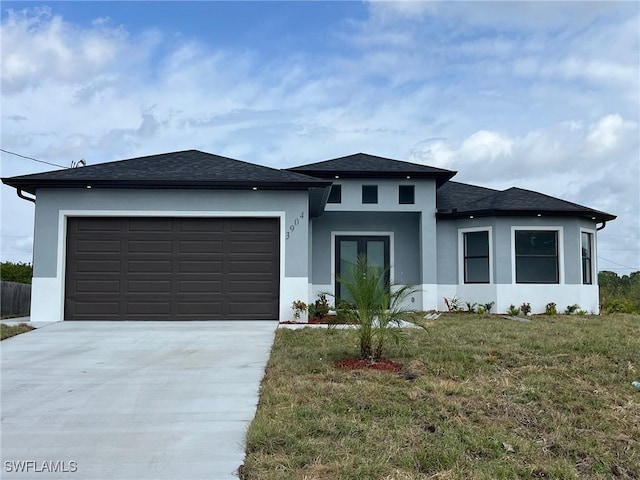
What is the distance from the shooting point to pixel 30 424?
212 inches

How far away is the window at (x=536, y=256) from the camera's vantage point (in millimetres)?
16312

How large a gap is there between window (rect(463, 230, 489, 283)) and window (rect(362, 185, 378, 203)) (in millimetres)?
2923

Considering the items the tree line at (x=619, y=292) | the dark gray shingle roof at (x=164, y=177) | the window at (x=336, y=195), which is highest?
the window at (x=336, y=195)

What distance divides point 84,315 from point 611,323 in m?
11.8

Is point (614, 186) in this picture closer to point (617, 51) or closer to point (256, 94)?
point (617, 51)

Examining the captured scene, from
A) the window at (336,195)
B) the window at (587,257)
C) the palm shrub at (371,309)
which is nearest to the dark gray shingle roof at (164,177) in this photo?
the window at (336,195)

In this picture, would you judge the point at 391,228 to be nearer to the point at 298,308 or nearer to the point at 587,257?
the point at 587,257

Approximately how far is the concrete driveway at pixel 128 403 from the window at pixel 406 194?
321 inches

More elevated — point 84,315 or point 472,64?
point 472,64

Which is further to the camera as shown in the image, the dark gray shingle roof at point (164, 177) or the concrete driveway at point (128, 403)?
the dark gray shingle roof at point (164, 177)

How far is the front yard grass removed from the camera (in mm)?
4363

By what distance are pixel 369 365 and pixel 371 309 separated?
724 millimetres

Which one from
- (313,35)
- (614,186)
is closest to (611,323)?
(313,35)

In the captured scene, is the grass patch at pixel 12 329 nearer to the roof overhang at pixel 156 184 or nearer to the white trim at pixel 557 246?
the roof overhang at pixel 156 184
